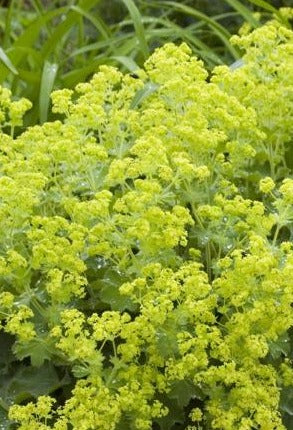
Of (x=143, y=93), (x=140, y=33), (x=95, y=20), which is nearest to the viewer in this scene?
(x=143, y=93)

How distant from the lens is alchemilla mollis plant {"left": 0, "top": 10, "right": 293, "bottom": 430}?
2.46 metres

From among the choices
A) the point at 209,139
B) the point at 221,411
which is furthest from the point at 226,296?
the point at 209,139

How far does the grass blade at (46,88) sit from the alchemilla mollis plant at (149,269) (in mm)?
785

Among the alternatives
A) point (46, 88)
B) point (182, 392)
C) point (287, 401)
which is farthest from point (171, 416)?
point (46, 88)

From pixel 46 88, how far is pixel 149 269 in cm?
151

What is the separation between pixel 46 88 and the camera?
385 centimetres

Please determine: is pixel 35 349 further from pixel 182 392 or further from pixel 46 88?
pixel 46 88

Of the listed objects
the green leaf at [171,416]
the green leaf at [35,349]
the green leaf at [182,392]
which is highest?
the green leaf at [35,349]

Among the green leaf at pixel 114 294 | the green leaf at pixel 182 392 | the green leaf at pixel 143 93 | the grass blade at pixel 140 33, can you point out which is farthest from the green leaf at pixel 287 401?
the grass blade at pixel 140 33

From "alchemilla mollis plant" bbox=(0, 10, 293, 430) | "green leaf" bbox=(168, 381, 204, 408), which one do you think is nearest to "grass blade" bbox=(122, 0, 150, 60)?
"alchemilla mollis plant" bbox=(0, 10, 293, 430)

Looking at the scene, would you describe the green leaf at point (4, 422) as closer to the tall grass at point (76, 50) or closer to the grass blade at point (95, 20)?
the tall grass at point (76, 50)

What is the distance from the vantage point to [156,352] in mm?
2531

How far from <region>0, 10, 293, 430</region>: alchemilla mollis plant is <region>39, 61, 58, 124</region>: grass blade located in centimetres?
79

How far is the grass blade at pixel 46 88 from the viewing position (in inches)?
150
